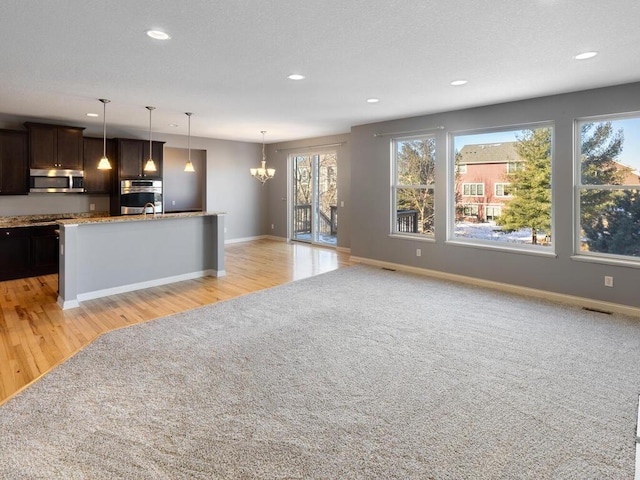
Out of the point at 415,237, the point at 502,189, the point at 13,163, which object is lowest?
the point at 415,237

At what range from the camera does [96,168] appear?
7117 mm

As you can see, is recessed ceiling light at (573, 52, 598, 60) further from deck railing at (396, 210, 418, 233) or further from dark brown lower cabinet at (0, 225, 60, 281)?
dark brown lower cabinet at (0, 225, 60, 281)

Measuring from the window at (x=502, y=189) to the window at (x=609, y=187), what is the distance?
0.91 m

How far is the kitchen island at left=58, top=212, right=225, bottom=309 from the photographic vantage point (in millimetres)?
4664

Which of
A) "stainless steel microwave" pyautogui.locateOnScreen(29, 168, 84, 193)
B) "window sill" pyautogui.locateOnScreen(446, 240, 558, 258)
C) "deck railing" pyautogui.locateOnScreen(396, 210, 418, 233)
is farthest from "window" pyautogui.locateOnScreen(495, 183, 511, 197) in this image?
"stainless steel microwave" pyautogui.locateOnScreen(29, 168, 84, 193)

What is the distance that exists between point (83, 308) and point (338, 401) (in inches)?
140

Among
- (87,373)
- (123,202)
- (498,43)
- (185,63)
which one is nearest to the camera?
(87,373)

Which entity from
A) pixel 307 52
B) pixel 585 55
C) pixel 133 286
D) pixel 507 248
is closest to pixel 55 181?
pixel 133 286

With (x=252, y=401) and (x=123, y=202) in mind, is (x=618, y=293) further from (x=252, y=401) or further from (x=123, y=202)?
(x=123, y=202)

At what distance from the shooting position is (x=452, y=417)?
2.39m

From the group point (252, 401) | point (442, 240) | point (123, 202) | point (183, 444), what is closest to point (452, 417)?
point (252, 401)

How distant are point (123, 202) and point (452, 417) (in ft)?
22.6

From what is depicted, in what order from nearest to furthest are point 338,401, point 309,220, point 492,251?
point 338,401, point 492,251, point 309,220

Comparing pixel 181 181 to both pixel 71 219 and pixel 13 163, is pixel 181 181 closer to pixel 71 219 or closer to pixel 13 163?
pixel 13 163
